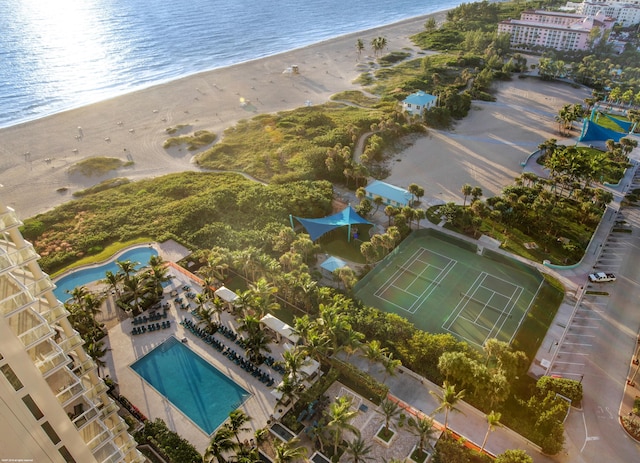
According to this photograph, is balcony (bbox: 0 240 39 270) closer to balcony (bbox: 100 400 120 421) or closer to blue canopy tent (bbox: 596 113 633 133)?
balcony (bbox: 100 400 120 421)

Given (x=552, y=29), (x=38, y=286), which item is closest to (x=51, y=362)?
(x=38, y=286)

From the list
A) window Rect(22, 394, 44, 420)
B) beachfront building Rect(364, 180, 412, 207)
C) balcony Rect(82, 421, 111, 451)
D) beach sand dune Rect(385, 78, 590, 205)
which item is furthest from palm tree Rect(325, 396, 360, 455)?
beach sand dune Rect(385, 78, 590, 205)

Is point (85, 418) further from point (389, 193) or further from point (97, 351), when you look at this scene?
point (389, 193)

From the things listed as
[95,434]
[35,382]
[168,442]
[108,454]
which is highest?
[35,382]

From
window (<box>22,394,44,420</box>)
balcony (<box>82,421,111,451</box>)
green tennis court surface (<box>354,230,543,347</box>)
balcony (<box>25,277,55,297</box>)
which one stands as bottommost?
green tennis court surface (<box>354,230,543,347</box>)

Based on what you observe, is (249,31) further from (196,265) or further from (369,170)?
(196,265)
